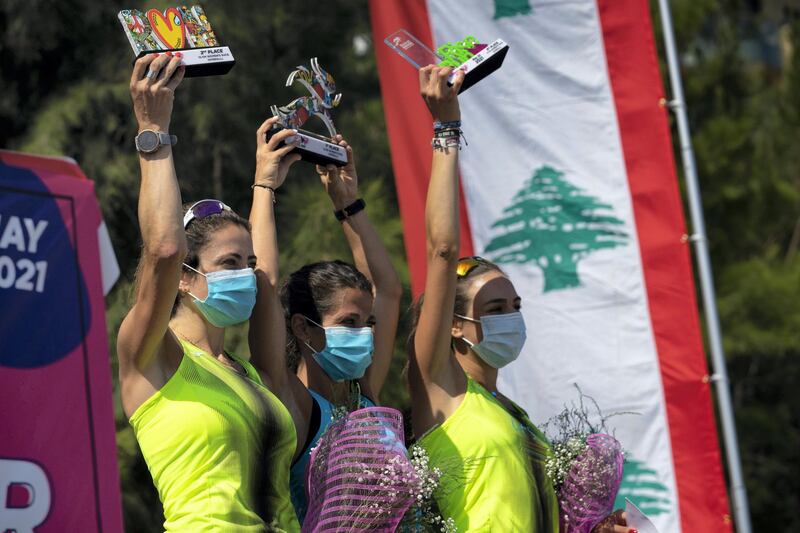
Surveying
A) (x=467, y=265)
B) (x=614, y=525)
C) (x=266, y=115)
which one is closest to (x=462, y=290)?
(x=467, y=265)

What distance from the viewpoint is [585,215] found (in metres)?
5.97

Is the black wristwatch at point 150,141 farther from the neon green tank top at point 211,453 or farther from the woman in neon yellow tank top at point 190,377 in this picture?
the neon green tank top at point 211,453

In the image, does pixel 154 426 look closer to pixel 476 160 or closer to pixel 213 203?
pixel 213 203

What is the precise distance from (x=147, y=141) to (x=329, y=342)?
0.98 meters

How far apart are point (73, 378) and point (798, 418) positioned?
11.0m

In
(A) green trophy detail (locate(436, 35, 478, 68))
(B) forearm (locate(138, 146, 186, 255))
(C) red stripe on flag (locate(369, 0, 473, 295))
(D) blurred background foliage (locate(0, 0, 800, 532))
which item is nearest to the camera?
(B) forearm (locate(138, 146, 186, 255))

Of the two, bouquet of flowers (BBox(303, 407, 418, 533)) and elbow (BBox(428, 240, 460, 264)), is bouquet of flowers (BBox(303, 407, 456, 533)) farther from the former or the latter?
elbow (BBox(428, 240, 460, 264))

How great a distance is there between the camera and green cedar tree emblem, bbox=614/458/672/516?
5.59m

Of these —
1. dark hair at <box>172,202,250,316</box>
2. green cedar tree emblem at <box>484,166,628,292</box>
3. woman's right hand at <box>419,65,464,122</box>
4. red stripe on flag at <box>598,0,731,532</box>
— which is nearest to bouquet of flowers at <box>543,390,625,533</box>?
woman's right hand at <box>419,65,464,122</box>

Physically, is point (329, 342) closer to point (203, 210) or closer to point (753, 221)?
point (203, 210)

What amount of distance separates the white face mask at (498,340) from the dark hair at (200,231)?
884 millimetres

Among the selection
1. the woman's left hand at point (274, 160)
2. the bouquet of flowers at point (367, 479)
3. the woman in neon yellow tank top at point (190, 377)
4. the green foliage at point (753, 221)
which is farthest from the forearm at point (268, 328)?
the green foliage at point (753, 221)

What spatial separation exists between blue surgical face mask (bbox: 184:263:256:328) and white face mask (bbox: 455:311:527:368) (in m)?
0.87

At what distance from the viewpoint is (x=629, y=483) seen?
18.6 ft
